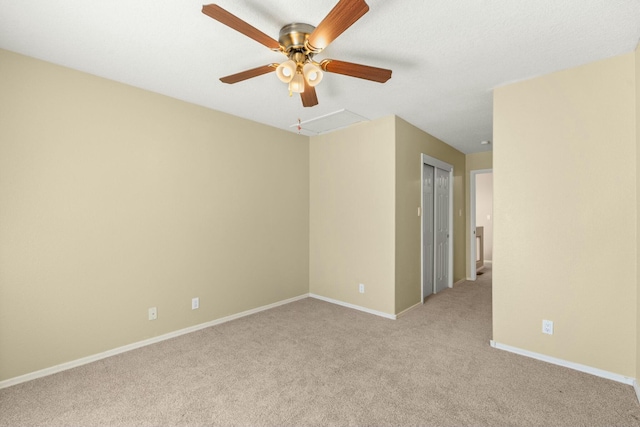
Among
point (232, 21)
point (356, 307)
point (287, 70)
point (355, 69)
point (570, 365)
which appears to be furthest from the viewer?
point (356, 307)

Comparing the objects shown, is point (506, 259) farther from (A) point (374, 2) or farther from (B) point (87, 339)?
(B) point (87, 339)

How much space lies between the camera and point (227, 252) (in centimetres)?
356

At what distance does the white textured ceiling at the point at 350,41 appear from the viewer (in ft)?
5.78

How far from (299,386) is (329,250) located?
225cm

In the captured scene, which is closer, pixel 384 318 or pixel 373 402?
pixel 373 402

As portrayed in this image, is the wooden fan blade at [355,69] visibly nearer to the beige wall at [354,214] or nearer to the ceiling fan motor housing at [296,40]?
the ceiling fan motor housing at [296,40]

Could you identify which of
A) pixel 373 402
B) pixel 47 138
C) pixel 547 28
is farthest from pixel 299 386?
pixel 547 28

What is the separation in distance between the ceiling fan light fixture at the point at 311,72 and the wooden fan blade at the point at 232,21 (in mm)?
221

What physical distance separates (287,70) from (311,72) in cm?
14

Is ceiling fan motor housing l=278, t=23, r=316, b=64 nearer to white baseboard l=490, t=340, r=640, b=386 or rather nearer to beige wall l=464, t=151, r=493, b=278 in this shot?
white baseboard l=490, t=340, r=640, b=386

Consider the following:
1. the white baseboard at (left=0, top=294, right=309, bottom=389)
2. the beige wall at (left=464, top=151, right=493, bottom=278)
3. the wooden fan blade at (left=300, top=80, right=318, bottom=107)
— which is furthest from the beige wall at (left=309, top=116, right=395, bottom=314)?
the beige wall at (left=464, top=151, right=493, bottom=278)

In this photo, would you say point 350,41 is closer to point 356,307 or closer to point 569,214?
point 569,214

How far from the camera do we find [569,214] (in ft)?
7.99

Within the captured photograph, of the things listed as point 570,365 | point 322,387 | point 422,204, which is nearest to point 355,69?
point 322,387
